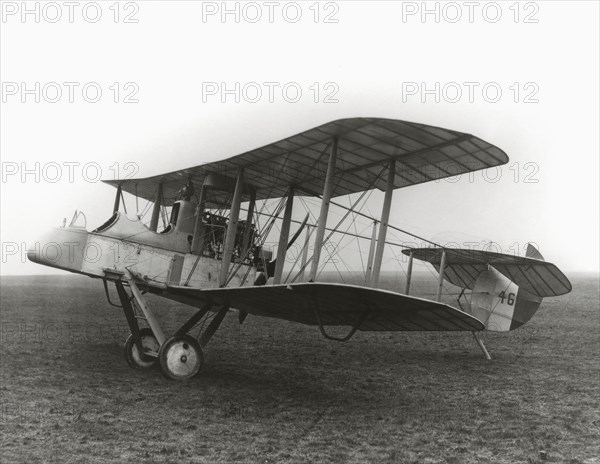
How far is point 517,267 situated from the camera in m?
10.9

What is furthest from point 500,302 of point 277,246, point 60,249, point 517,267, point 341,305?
point 60,249

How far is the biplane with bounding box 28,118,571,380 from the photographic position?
6.67 meters

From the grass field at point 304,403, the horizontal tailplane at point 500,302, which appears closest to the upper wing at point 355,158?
the grass field at point 304,403

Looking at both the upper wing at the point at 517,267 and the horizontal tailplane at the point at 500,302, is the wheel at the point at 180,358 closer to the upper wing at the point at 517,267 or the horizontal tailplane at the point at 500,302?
the upper wing at the point at 517,267

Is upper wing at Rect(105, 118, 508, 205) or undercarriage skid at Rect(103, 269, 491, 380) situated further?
undercarriage skid at Rect(103, 269, 491, 380)

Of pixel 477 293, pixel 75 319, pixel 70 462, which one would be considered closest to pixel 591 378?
pixel 477 293

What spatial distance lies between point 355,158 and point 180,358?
3.93m

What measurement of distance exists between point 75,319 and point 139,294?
11003mm

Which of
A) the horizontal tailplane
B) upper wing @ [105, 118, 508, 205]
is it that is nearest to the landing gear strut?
upper wing @ [105, 118, 508, 205]

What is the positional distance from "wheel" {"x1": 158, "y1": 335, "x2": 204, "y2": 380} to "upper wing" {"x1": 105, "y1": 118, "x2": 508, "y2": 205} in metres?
2.85

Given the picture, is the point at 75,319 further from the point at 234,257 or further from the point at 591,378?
the point at 591,378

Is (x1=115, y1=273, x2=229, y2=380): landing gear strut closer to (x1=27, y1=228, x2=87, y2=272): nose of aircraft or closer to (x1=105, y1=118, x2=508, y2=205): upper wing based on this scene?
(x1=27, y1=228, x2=87, y2=272): nose of aircraft

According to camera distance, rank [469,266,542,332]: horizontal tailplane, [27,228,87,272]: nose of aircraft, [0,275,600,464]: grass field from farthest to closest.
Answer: [469,266,542,332]: horizontal tailplane, [27,228,87,272]: nose of aircraft, [0,275,600,464]: grass field

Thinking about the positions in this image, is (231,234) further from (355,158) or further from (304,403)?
(304,403)
